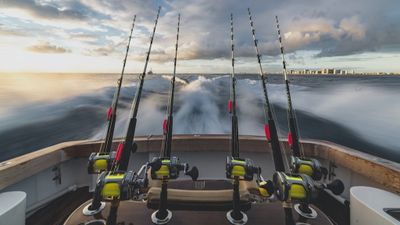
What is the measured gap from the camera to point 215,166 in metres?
2.87

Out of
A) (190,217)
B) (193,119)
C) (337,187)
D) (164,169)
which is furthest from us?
(193,119)

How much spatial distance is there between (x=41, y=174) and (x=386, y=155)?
291 inches

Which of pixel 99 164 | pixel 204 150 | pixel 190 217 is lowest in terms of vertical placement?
pixel 190 217

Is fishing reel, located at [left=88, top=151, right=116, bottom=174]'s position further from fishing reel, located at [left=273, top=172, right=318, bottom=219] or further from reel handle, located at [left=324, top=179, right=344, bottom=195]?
reel handle, located at [left=324, top=179, right=344, bottom=195]

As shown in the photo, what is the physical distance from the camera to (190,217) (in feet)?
5.72

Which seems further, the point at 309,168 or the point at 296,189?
the point at 309,168

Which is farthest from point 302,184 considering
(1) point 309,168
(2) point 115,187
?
(2) point 115,187

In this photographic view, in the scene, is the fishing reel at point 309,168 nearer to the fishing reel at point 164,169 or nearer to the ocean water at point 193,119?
the fishing reel at point 164,169

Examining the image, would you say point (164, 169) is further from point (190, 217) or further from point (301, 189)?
point (301, 189)

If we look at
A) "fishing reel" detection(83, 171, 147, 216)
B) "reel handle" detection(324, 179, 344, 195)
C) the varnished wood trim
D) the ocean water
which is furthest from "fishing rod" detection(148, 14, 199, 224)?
the ocean water

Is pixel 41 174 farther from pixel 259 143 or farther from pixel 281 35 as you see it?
pixel 281 35

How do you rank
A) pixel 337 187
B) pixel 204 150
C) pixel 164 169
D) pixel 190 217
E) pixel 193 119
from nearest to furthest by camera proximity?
pixel 337 187, pixel 164 169, pixel 190 217, pixel 204 150, pixel 193 119

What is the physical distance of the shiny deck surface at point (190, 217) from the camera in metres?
1.68

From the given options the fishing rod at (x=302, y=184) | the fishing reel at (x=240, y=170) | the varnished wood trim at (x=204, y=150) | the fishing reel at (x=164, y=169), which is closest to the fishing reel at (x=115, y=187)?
the fishing reel at (x=164, y=169)
